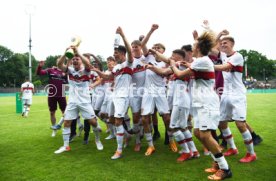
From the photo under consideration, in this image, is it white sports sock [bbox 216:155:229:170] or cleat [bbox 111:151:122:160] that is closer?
white sports sock [bbox 216:155:229:170]

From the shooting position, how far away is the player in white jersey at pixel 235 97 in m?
5.91

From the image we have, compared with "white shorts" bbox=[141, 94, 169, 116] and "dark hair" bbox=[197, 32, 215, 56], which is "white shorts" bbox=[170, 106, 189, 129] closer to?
"white shorts" bbox=[141, 94, 169, 116]

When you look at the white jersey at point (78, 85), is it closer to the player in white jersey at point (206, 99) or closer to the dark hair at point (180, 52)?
the dark hair at point (180, 52)

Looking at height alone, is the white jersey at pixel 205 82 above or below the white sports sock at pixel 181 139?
above

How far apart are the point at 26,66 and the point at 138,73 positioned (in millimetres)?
105904

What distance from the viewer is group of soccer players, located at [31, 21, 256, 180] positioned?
4.96 m

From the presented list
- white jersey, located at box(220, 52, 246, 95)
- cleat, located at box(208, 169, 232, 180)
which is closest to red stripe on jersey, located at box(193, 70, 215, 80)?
white jersey, located at box(220, 52, 246, 95)

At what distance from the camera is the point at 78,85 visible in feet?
24.4

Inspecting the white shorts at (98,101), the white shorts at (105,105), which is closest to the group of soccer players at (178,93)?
the white shorts at (105,105)

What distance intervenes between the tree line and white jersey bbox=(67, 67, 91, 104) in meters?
78.0

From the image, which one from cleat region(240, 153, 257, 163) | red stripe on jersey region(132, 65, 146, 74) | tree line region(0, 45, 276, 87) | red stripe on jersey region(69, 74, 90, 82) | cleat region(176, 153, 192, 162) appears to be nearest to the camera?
cleat region(240, 153, 257, 163)

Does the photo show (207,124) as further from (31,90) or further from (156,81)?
(31,90)

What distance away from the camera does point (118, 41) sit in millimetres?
6871

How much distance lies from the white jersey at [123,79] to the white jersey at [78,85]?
1051 mm
